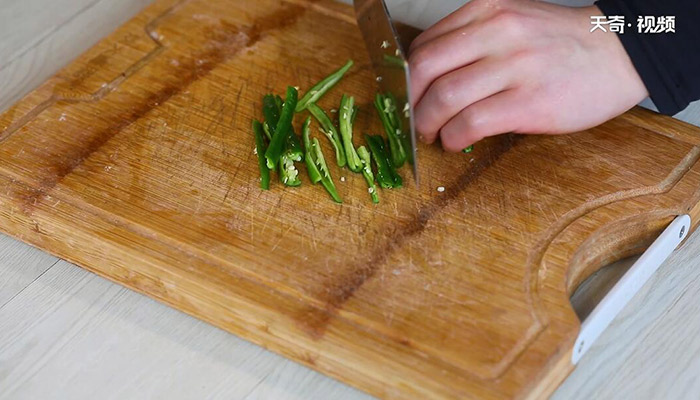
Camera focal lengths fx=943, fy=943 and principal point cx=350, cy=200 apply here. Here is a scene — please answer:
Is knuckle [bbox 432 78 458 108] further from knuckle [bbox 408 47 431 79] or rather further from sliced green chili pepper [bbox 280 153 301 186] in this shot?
sliced green chili pepper [bbox 280 153 301 186]

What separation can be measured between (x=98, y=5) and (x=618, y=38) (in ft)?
4.12

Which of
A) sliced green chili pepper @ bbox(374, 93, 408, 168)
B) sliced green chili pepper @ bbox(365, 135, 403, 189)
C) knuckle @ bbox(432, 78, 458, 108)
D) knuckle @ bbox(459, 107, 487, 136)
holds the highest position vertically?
knuckle @ bbox(432, 78, 458, 108)

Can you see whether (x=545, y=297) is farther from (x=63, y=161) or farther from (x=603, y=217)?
(x=63, y=161)

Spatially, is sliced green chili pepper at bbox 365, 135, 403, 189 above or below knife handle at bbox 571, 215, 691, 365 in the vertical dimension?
above

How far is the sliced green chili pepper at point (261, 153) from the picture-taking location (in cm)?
183

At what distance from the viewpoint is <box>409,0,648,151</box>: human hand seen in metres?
1.82

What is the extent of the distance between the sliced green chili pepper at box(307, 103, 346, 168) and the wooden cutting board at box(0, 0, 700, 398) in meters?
0.04

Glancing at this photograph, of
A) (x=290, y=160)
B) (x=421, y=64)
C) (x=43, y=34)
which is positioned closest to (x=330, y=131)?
(x=290, y=160)

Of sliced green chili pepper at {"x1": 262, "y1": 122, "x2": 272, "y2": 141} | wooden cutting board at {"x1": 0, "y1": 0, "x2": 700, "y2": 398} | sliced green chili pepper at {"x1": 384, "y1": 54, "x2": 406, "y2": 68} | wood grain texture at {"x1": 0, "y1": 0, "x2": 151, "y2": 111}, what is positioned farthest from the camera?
wood grain texture at {"x1": 0, "y1": 0, "x2": 151, "y2": 111}

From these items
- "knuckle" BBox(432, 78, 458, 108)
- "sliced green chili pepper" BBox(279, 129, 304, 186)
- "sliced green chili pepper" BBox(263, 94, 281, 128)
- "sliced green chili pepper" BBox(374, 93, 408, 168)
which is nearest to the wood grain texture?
"sliced green chili pepper" BBox(263, 94, 281, 128)

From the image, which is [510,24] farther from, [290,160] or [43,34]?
[43,34]

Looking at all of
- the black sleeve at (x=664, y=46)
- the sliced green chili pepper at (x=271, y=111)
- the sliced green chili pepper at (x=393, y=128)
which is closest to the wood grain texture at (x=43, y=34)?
the sliced green chili pepper at (x=271, y=111)

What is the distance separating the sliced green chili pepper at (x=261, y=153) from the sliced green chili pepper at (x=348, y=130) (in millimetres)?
166

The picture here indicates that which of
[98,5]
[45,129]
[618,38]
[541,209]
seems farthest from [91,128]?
[618,38]
